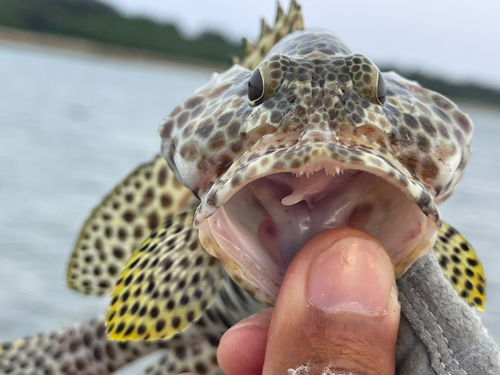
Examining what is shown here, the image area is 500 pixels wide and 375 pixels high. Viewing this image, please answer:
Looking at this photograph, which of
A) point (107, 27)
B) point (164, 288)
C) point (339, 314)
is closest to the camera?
point (339, 314)

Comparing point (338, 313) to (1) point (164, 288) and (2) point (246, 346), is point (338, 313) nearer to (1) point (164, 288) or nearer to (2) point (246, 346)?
(2) point (246, 346)

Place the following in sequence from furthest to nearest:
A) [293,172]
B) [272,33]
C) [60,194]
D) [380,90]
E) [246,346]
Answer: [60,194], [272,33], [380,90], [246,346], [293,172]

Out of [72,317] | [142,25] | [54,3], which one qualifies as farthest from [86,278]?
[54,3]

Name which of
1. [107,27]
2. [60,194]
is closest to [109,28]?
[107,27]

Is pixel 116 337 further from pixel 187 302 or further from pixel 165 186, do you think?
pixel 165 186

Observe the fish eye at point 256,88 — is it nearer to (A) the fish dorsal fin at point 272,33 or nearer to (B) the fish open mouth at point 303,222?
(B) the fish open mouth at point 303,222

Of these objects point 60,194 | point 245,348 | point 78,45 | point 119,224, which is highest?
point 245,348

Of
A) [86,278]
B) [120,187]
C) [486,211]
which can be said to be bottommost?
[486,211]

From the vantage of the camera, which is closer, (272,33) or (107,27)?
(272,33)
